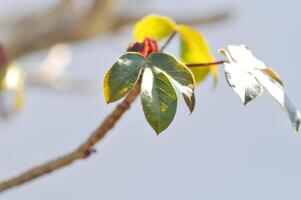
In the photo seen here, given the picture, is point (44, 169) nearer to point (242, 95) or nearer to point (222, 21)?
point (242, 95)

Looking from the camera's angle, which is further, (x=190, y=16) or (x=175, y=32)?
(x=190, y=16)

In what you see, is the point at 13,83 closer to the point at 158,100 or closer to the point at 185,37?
the point at 185,37

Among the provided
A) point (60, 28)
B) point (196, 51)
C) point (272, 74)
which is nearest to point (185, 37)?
point (196, 51)

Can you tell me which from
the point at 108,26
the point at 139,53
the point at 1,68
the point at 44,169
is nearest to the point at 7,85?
the point at 1,68

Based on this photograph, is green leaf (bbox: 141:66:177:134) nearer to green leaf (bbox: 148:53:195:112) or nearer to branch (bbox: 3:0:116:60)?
green leaf (bbox: 148:53:195:112)

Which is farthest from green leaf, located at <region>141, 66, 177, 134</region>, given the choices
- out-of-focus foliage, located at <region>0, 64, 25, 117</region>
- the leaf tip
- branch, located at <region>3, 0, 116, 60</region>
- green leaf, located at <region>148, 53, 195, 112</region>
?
branch, located at <region>3, 0, 116, 60</region>

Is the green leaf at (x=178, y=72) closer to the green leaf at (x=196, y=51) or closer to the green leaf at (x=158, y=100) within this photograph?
the green leaf at (x=158, y=100)

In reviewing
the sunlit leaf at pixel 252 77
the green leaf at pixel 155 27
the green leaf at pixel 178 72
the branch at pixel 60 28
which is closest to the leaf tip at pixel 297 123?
the sunlit leaf at pixel 252 77
